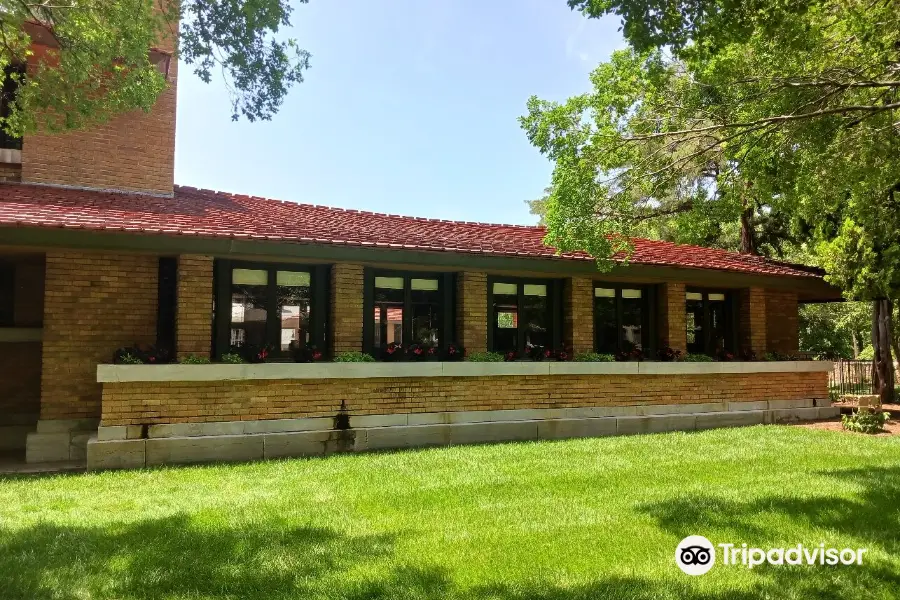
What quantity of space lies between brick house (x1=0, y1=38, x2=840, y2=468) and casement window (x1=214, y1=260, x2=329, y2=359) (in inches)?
1.3

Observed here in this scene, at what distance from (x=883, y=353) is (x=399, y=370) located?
14.8 meters

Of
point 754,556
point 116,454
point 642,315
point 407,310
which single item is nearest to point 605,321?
point 642,315

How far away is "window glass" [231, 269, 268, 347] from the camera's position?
915 centimetres

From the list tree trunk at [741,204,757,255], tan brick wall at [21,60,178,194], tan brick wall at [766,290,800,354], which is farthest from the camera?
tree trunk at [741,204,757,255]

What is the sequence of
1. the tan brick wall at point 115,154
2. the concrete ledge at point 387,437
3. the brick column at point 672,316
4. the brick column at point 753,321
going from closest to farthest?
the concrete ledge at point 387,437
the tan brick wall at point 115,154
the brick column at point 672,316
the brick column at point 753,321

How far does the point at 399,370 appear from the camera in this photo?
29.9ft

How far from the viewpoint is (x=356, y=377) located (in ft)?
29.1

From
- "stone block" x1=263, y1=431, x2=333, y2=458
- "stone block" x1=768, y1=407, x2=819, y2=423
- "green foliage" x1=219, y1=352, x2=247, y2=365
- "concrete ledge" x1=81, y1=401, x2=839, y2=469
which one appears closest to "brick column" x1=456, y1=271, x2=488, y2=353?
"concrete ledge" x1=81, y1=401, x2=839, y2=469

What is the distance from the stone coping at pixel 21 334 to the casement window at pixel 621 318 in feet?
33.0

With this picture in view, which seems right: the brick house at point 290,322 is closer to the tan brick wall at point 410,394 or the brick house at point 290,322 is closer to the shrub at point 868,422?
the tan brick wall at point 410,394

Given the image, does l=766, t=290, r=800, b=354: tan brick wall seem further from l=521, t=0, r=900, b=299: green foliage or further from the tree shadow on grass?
the tree shadow on grass

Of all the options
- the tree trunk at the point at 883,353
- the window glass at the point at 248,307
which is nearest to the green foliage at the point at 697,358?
the tree trunk at the point at 883,353

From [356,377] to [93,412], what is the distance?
13.0 ft

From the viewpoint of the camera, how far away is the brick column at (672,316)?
11912 mm
